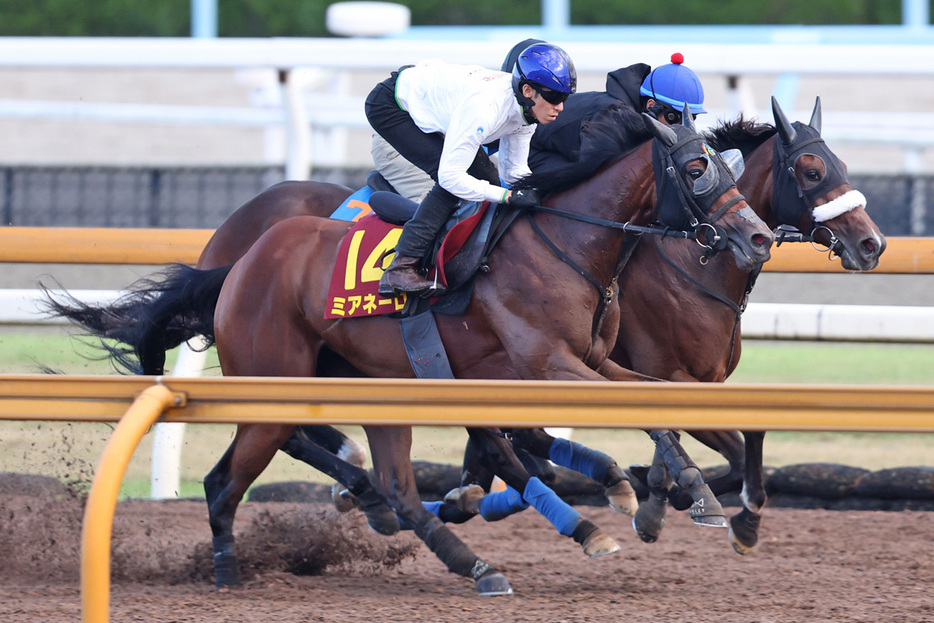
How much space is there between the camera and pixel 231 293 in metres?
3.95

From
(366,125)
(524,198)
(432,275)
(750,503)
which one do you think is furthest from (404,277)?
(366,125)

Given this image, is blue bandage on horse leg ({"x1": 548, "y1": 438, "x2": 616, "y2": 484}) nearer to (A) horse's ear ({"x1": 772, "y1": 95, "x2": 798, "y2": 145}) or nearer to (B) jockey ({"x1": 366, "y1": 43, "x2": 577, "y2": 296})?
(B) jockey ({"x1": 366, "y1": 43, "x2": 577, "y2": 296})

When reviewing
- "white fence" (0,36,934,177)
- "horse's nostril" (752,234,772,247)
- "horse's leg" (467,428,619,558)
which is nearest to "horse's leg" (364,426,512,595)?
"horse's leg" (467,428,619,558)

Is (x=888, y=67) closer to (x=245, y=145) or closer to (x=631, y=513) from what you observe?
(x=631, y=513)

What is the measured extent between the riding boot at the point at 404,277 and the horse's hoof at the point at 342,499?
1009 millimetres

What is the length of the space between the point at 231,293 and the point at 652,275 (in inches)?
53.4

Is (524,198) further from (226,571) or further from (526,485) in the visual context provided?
(226,571)

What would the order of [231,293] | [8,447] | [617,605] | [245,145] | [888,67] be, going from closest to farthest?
[617,605], [231,293], [888,67], [8,447], [245,145]

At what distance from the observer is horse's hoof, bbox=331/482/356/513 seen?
4.38 meters

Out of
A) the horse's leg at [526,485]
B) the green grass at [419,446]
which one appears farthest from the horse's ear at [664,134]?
the green grass at [419,446]

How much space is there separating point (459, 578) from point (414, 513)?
0.32 meters

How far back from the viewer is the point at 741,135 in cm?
413

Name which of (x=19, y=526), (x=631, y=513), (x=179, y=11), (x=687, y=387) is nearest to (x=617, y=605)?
(x=631, y=513)

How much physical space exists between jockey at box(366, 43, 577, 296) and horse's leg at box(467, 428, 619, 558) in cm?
59
